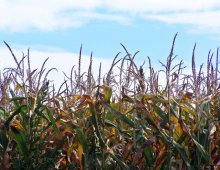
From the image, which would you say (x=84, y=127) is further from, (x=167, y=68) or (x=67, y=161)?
(x=167, y=68)

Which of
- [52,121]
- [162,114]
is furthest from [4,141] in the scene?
[162,114]

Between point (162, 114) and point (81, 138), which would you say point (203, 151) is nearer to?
point (162, 114)

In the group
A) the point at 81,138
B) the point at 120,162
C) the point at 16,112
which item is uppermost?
the point at 16,112

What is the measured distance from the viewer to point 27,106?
3.63 m

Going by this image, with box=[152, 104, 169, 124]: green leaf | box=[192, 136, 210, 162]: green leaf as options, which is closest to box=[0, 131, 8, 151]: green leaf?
box=[152, 104, 169, 124]: green leaf

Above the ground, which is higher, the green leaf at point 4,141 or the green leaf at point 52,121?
the green leaf at point 52,121

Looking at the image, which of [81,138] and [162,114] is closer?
[81,138]

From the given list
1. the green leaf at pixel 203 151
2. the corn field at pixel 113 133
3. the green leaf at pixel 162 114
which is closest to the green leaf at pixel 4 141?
the corn field at pixel 113 133

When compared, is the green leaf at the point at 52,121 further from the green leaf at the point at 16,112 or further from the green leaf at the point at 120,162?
the green leaf at the point at 120,162

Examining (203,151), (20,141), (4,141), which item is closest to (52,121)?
(20,141)

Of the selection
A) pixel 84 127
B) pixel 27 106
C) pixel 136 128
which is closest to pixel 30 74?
pixel 27 106

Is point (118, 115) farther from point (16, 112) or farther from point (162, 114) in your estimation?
point (16, 112)

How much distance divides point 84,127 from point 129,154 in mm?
345

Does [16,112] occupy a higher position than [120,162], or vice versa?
[16,112]
